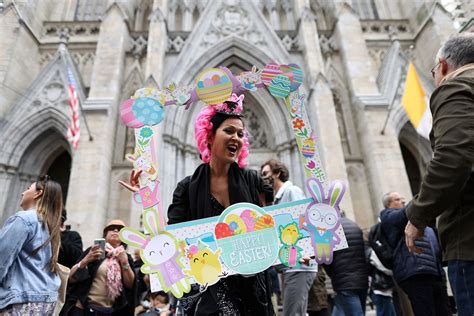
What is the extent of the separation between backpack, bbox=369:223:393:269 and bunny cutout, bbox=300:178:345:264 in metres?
2.15

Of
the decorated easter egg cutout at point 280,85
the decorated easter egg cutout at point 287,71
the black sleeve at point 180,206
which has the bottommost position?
the black sleeve at point 180,206

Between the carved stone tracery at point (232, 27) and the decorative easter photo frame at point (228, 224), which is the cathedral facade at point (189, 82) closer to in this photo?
the carved stone tracery at point (232, 27)

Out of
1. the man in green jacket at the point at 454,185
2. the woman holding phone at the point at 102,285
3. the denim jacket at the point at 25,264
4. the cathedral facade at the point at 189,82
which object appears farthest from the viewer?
the cathedral facade at the point at 189,82

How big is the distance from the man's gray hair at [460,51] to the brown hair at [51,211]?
3021mm

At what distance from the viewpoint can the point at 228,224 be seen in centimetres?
161

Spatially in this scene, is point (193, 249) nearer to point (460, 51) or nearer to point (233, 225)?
point (233, 225)

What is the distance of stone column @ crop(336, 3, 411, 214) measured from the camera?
10273 mm

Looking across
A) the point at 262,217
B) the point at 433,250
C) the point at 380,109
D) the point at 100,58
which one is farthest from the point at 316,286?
the point at 100,58

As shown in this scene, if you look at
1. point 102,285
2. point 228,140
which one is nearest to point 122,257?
point 102,285

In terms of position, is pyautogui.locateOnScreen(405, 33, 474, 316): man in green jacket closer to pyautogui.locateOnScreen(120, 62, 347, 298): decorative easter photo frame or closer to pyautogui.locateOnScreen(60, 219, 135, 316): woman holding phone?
pyautogui.locateOnScreen(120, 62, 347, 298): decorative easter photo frame

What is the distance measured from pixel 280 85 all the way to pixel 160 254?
1.27 m

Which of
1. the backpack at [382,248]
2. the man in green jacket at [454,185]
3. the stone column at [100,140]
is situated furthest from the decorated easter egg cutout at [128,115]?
the stone column at [100,140]

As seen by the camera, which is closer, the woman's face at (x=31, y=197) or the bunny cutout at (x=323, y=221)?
the bunny cutout at (x=323, y=221)

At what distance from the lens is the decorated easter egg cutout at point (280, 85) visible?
206cm
